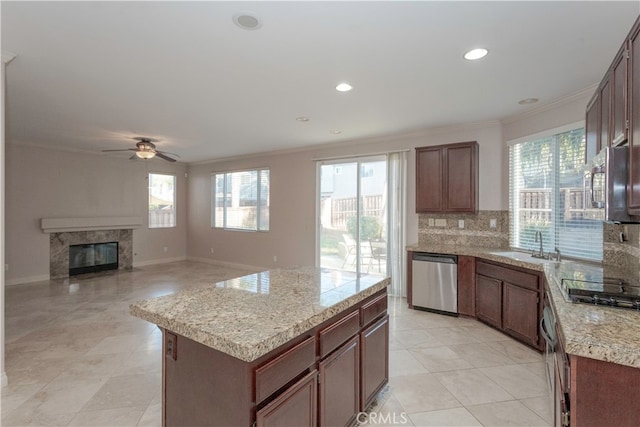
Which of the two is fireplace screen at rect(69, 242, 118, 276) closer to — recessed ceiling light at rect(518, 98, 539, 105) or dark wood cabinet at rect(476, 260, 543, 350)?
dark wood cabinet at rect(476, 260, 543, 350)

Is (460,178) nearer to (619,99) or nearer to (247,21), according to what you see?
(619,99)

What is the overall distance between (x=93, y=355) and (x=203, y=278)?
3.29m

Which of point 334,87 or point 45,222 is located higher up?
point 334,87

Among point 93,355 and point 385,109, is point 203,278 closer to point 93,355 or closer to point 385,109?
point 93,355

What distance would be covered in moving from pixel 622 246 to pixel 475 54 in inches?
85.7

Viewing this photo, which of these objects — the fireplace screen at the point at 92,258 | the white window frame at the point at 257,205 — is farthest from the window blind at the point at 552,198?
the fireplace screen at the point at 92,258

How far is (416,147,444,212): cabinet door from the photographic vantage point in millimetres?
4379

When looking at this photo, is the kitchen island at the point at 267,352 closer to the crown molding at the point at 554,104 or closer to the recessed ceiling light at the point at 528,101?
the recessed ceiling light at the point at 528,101

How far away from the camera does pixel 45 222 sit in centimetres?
595

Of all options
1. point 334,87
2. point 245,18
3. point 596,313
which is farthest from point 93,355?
point 596,313

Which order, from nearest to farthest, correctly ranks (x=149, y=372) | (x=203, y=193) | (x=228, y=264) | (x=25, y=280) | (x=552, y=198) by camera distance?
(x=149, y=372) → (x=552, y=198) → (x=25, y=280) → (x=228, y=264) → (x=203, y=193)

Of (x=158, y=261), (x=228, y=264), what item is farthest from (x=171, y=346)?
(x=158, y=261)

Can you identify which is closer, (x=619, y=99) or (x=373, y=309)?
(x=619, y=99)

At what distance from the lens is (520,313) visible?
10.5 feet
